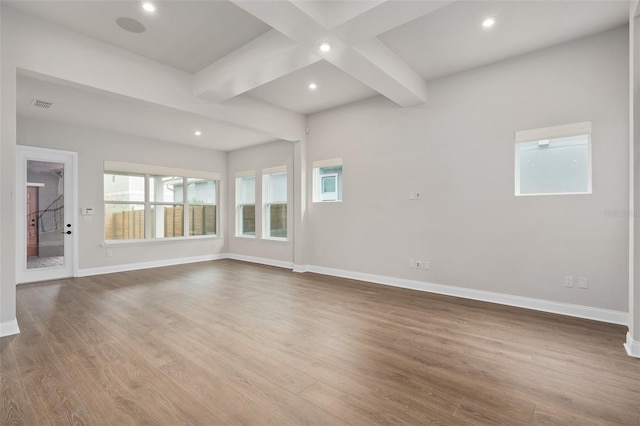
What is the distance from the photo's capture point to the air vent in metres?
4.52

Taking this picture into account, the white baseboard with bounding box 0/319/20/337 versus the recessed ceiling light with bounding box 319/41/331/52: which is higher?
the recessed ceiling light with bounding box 319/41/331/52

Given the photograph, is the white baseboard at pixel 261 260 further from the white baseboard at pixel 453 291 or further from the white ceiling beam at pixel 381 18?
the white ceiling beam at pixel 381 18

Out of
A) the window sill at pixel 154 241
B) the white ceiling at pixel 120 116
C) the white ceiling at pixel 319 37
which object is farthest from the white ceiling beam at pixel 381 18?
the window sill at pixel 154 241

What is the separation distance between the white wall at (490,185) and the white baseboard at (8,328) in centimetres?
434

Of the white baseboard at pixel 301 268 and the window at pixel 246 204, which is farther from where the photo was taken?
the window at pixel 246 204

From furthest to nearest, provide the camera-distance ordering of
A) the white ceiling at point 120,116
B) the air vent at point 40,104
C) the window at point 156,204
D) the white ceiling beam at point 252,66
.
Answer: the window at point 156,204
the air vent at point 40,104
the white ceiling at point 120,116
the white ceiling beam at point 252,66

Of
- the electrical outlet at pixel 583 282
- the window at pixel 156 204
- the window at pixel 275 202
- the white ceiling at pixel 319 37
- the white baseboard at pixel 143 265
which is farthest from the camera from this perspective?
the window at pixel 275 202

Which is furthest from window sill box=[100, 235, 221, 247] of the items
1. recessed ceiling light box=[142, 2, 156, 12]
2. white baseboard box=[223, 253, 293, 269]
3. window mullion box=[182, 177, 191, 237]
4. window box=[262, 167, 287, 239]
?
recessed ceiling light box=[142, 2, 156, 12]

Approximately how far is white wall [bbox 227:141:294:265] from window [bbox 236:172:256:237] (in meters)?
0.14

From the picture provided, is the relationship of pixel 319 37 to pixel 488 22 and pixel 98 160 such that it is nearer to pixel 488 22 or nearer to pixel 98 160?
pixel 488 22

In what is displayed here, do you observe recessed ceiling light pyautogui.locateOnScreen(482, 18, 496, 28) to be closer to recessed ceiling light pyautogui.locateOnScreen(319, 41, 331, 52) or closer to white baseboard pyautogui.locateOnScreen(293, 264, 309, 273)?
recessed ceiling light pyautogui.locateOnScreen(319, 41, 331, 52)

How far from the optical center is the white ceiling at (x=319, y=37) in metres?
2.73

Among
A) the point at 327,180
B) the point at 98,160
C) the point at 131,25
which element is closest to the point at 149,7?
the point at 131,25

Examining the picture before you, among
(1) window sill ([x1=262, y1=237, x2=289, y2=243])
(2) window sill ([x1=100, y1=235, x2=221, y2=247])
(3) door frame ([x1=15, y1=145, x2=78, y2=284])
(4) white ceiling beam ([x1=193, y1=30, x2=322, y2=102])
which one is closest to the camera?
(4) white ceiling beam ([x1=193, y1=30, x2=322, y2=102])
